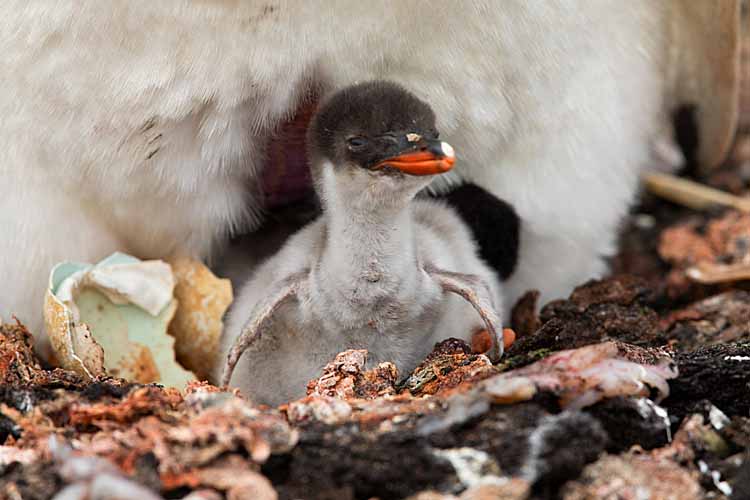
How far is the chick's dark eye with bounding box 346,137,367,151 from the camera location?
1.85m

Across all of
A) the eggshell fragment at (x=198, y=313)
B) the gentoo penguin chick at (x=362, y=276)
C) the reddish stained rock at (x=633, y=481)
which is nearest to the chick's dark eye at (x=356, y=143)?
the gentoo penguin chick at (x=362, y=276)

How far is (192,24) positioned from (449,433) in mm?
851

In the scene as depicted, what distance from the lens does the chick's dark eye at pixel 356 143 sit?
6.06 feet

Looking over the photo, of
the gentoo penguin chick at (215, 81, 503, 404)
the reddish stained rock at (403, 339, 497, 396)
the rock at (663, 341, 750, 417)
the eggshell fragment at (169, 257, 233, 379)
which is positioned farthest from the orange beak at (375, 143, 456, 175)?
the eggshell fragment at (169, 257, 233, 379)

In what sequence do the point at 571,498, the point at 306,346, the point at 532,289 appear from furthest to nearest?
the point at 532,289 → the point at 306,346 → the point at 571,498

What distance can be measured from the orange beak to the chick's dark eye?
8 cm

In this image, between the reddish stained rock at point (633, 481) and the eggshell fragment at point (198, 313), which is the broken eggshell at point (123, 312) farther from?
the reddish stained rock at point (633, 481)

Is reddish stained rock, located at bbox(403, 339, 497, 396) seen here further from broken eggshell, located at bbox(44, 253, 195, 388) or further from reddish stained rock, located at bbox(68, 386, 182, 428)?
broken eggshell, located at bbox(44, 253, 195, 388)

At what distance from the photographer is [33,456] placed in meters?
1.43

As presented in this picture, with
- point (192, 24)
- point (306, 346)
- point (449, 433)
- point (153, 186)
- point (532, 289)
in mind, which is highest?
point (192, 24)

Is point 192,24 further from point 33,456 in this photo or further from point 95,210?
point 33,456

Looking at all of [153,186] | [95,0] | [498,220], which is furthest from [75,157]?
[498,220]

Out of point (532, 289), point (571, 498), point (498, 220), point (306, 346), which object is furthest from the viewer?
point (532, 289)

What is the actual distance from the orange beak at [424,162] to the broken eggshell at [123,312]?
2.25 feet
